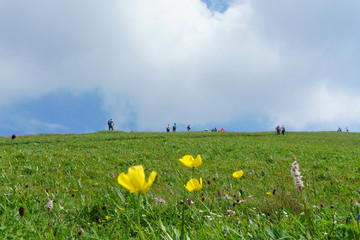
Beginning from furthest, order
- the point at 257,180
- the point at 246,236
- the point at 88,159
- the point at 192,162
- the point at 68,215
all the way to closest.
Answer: the point at 88,159
the point at 257,180
the point at 68,215
the point at 246,236
the point at 192,162

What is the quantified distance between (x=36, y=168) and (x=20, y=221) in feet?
19.8

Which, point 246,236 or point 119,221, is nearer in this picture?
point 246,236

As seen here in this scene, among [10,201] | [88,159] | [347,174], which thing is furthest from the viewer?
[88,159]

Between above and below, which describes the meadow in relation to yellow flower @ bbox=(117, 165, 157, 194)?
below

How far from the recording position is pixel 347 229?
79.1 inches

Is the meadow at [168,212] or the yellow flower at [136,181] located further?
the meadow at [168,212]

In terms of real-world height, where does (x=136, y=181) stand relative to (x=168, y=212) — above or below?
above

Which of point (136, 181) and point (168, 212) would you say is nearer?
point (136, 181)

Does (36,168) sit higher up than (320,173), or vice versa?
(36,168)

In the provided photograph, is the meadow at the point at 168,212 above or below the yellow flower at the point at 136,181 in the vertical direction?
below

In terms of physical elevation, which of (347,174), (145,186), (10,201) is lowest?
(347,174)

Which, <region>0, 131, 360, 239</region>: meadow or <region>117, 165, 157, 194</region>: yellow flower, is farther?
<region>0, 131, 360, 239</region>: meadow

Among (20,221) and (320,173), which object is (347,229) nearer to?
(20,221)

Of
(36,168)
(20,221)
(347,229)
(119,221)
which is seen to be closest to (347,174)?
(347,229)
